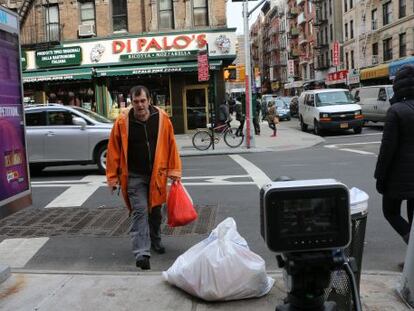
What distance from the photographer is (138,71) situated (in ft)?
79.8

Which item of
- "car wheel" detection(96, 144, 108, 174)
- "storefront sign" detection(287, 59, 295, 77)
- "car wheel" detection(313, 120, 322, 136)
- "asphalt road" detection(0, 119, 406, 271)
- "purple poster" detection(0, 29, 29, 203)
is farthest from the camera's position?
"storefront sign" detection(287, 59, 295, 77)

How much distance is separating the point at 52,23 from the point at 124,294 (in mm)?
24760

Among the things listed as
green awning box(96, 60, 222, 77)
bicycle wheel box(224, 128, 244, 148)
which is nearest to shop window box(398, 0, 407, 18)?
green awning box(96, 60, 222, 77)

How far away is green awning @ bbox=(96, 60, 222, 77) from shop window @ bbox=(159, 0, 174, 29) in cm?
240

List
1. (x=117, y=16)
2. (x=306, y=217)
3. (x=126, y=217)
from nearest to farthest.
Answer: (x=306, y=217), (x=126, y=217), (x=117, y=16)

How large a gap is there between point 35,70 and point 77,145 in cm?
1497

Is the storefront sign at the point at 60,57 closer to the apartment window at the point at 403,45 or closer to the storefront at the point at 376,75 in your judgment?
the storefront at the point at 376,75

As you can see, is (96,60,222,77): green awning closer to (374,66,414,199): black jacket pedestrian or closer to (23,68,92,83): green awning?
(23,68,92,83): green awning

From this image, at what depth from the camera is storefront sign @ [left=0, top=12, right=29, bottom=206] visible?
14.3 ft

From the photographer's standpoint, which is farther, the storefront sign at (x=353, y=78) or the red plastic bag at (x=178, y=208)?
the storefront sign at (x=353, y=78)

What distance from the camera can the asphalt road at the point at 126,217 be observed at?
5805mm

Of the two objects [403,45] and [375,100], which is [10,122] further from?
[403,45]

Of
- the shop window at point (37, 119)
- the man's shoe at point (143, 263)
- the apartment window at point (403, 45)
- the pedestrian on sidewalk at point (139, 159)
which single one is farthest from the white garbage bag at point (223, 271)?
the apartment window at point (403, 45)

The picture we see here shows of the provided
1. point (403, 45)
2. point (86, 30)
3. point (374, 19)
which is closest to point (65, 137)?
point (86, 30)
